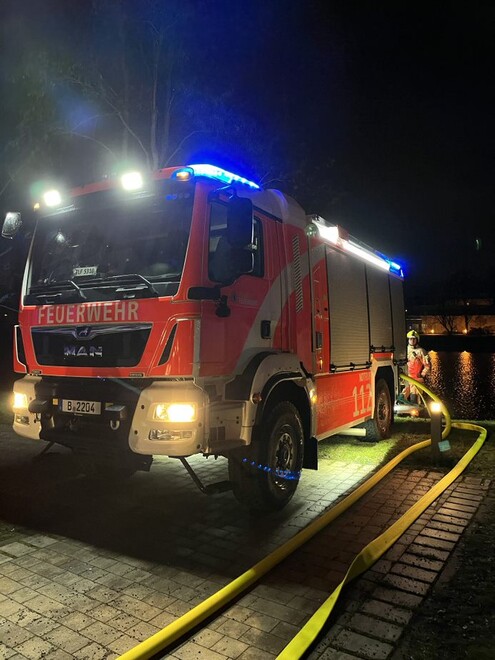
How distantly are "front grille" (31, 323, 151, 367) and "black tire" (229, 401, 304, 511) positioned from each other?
1.36 m

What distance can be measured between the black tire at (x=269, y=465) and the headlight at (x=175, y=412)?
2.92ft

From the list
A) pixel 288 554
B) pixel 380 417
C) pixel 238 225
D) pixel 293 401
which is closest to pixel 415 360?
pixel 380 417

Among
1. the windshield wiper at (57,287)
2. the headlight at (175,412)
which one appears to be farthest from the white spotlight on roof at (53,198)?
the headlight at (175,412)

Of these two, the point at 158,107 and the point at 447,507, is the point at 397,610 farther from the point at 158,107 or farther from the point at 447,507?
the point at 158,107

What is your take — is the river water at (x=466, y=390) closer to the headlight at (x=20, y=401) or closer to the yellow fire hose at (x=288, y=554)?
the yellow fire hose at (x=288, y=554)

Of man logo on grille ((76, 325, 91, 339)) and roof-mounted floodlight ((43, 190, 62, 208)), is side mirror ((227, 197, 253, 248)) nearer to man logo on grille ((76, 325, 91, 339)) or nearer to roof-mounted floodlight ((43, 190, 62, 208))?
man logo on grille ((76, 325, 91, 339))

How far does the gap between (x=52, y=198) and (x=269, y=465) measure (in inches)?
133

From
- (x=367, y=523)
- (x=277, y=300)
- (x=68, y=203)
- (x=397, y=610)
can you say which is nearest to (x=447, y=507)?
(x=367, y=523)

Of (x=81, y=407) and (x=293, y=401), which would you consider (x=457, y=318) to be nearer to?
(x=293, y=401)

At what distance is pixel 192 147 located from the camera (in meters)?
15.8

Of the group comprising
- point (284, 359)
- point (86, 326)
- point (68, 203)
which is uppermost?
point (68, 203)

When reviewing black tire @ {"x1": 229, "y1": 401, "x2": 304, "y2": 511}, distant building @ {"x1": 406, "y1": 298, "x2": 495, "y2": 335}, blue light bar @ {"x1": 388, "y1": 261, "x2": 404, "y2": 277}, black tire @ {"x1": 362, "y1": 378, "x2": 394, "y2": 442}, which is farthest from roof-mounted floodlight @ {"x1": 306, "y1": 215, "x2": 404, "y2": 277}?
distant building @ {"x1": 406, "y1": 298, "x2": 495, "y2": 335}

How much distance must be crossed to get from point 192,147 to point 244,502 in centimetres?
1386

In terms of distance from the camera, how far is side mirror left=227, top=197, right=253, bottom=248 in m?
3.81
